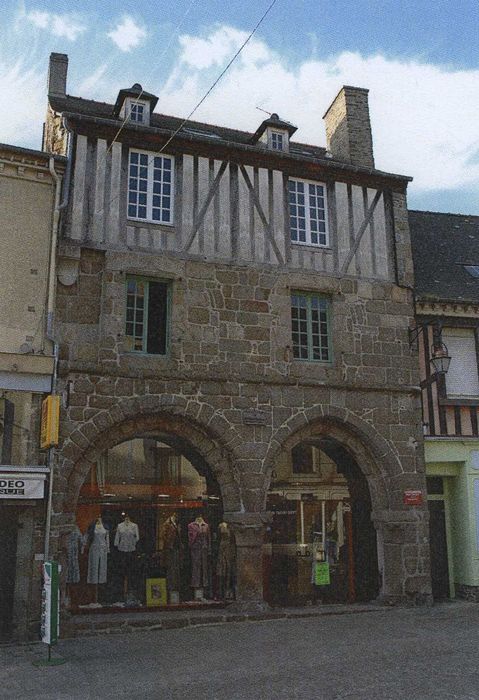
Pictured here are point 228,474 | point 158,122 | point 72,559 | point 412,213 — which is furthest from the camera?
point 412,213

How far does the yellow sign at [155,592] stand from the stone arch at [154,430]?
173cm

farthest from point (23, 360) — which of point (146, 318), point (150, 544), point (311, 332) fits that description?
point (311, 332)

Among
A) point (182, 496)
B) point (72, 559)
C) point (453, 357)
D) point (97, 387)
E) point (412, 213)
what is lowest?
point (72, 559)

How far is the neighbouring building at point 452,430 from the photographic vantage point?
1173 cm

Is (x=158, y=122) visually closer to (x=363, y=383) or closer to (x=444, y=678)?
(x=363, y=383)

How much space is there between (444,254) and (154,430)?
746cm

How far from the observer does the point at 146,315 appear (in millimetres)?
10594

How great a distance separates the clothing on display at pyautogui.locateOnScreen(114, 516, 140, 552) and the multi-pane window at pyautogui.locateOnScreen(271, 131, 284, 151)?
714cm

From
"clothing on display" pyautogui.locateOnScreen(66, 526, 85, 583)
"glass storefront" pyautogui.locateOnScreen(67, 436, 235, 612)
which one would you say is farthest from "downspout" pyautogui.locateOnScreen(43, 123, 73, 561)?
"glass storefront" pyautogui.locateOnScreen(67, 436, 235, 612)

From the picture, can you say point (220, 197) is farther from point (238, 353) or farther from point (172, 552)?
point (172, 552)

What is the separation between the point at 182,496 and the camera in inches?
476

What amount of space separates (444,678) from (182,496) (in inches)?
246

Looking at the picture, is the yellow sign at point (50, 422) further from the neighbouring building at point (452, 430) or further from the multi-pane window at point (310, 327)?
the neighbouring building at point (452, 430)

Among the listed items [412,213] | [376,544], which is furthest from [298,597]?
[412,213]
